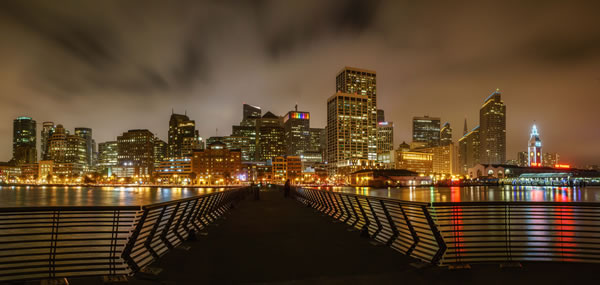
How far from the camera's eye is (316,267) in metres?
7.80

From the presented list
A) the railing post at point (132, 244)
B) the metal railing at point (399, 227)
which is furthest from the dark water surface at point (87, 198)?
the railing post at point (132, 244)

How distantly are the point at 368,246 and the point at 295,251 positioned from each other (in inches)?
81.6

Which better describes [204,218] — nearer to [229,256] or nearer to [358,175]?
[229,256]

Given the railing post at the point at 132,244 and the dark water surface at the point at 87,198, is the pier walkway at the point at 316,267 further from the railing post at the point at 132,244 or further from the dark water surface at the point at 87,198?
the dark water surface at the point at 87,198

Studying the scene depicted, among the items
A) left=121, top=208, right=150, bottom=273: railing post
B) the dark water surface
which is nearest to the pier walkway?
left=121, top=208, right=150, bottom=273: railing post

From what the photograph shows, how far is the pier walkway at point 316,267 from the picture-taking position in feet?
22.3

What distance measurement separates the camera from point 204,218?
15.8 meters

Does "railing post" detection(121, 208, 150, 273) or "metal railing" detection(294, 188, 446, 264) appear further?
"metal railing" detection(294, 188, 446, 264)

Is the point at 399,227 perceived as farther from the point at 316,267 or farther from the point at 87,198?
the point at 87,198

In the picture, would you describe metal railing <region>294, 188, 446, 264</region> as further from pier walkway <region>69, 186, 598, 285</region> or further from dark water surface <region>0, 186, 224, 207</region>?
dark water surface <region>0, 186, 224, 207</region>

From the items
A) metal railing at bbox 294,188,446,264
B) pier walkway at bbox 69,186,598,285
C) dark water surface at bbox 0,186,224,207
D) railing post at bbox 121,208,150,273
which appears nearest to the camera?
pier walkway at bbox 69,186,598,285

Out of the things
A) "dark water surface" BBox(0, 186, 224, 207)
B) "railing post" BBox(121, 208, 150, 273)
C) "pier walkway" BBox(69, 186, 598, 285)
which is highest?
"railing post" BBox(121, 208, 150, 273)

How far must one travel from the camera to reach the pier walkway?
679 cm

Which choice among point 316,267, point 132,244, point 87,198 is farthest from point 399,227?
point 87,198
